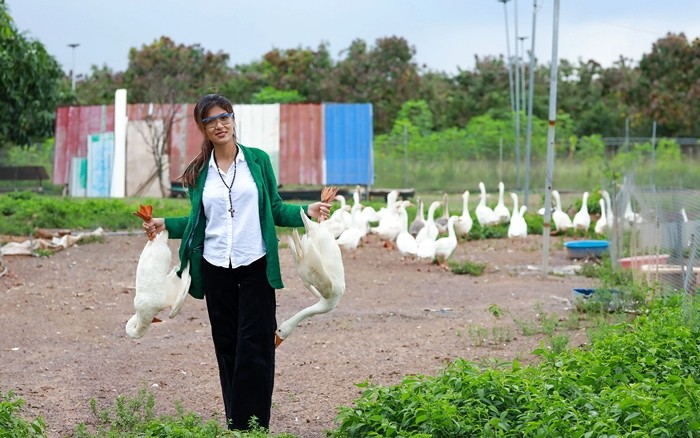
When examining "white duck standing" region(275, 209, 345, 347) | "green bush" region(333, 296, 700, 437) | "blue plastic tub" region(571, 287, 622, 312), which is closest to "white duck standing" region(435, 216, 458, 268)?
"blue plastic tub" region(571, 287, 622, 312)

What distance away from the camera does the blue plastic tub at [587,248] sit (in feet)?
55.7

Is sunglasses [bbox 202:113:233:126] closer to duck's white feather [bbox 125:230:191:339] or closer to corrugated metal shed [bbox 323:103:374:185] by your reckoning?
duck's white feather [bbox 125:230:191:339]

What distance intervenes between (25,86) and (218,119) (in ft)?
46.7

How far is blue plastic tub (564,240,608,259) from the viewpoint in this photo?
55.7ft

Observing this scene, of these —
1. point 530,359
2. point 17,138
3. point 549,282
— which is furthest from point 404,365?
point 17,138

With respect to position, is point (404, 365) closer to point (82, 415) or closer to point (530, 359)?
point (530, 359)

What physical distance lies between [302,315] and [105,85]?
36.1 metres

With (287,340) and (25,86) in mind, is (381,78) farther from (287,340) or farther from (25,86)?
(287,340)

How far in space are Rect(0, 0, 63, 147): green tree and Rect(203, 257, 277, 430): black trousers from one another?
24.8 ft

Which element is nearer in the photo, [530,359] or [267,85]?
[530,359]

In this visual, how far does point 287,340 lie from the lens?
959 cm

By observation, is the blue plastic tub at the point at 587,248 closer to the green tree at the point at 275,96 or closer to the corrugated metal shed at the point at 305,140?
the corrugated metal shed at the point at 305,140

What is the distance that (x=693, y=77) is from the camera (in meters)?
35.9

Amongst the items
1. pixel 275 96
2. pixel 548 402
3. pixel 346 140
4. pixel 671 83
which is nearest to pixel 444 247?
pixel 548 402
